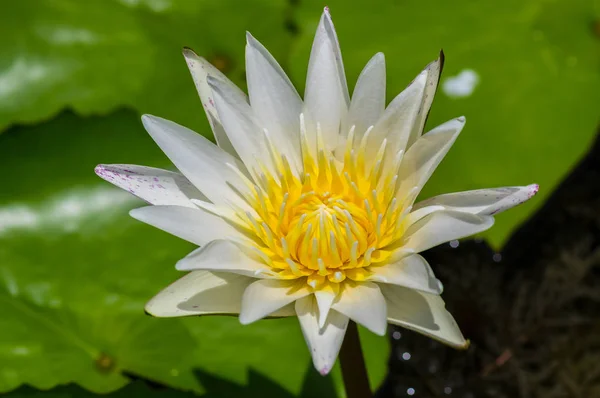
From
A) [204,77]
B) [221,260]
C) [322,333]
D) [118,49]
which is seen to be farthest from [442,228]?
[118,49]

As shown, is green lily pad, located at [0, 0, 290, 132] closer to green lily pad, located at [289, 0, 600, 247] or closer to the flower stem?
green lily pad, located at [289, 0, 600, 247]

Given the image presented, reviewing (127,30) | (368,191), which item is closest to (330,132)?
(368,191)

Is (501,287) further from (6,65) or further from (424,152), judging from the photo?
(6,65)

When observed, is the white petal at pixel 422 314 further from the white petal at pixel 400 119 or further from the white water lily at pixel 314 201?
the white petal at pixel 400 119

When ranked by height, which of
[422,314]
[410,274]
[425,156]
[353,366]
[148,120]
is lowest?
[353,366]

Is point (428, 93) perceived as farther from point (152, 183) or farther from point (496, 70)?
point (496, 70)
